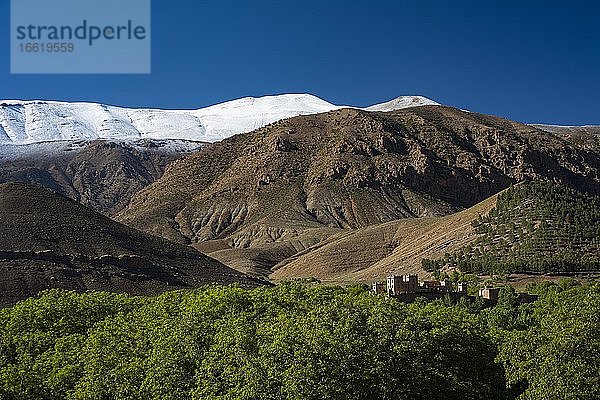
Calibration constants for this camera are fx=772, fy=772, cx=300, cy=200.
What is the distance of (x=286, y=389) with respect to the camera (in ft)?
95.0

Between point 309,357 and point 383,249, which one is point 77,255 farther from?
point 383,249

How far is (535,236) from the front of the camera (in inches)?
4289

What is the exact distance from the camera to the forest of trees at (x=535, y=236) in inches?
3917

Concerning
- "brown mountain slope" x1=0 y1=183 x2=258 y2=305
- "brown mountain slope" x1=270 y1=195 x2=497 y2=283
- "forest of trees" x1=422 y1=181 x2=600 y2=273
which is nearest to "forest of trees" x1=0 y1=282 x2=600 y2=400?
"brown mountain slope" x1=0 y1=183 x2=258 y2=305


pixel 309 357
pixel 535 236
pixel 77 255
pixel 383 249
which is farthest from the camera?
pixel 383 249

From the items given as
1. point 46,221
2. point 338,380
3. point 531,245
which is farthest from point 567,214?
point 338,380

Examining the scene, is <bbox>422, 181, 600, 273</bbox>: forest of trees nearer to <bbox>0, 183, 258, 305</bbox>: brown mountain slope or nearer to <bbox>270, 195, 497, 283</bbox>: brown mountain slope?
<bbox>270, 195, 497, 283</bbox>: brown mountain slope

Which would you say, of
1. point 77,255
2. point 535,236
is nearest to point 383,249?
point 535,236

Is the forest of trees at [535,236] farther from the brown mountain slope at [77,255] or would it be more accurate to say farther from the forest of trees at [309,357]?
the forest of trees at [309,357]

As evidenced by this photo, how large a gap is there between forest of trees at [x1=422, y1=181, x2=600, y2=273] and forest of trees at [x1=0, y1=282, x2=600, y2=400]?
64.6 metres

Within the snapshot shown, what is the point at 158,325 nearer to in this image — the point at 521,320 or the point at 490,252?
the point at 521,320

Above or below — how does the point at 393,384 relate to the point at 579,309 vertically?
below

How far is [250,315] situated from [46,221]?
6313cm

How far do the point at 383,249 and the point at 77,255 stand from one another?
73.2 m
